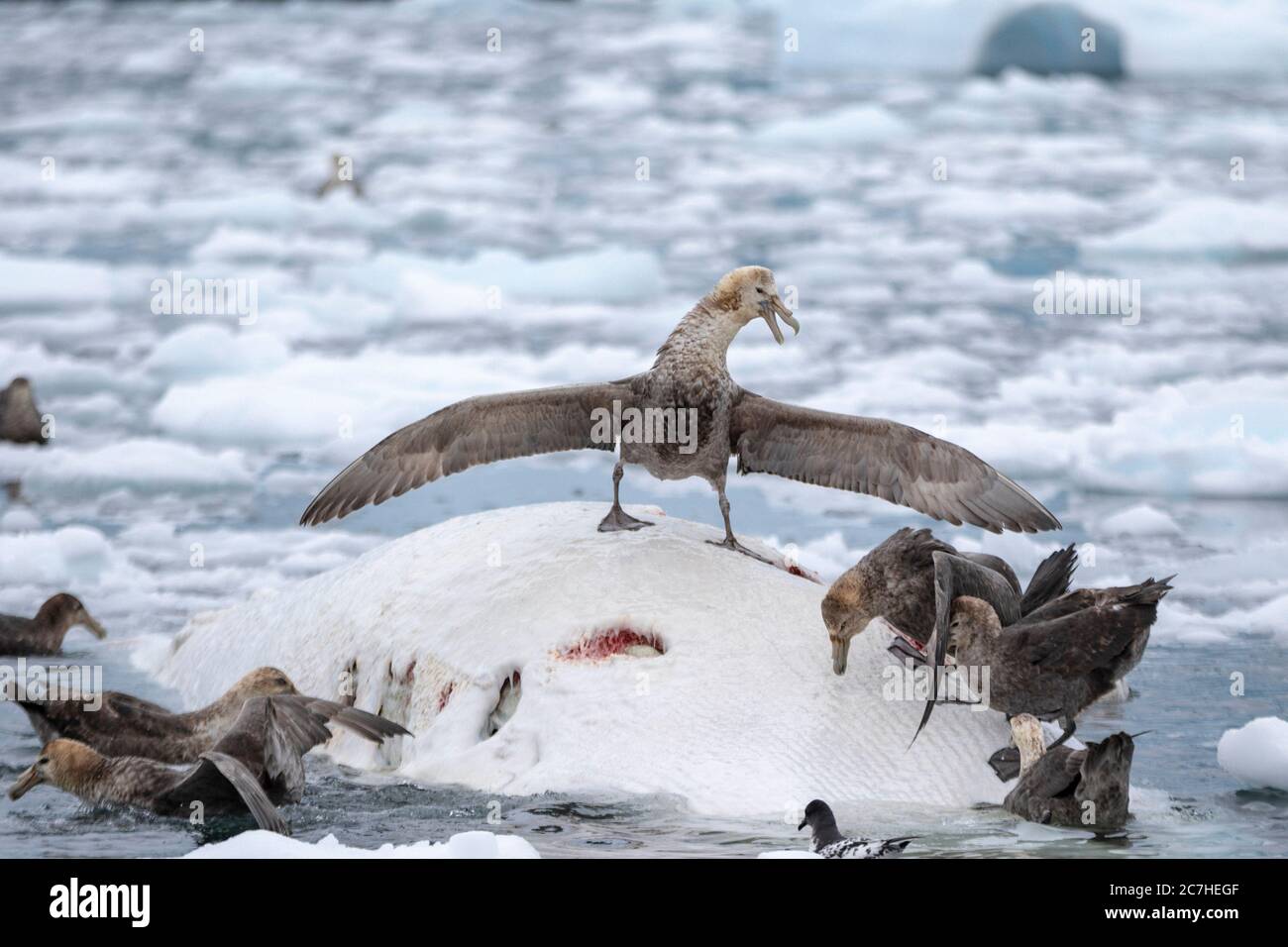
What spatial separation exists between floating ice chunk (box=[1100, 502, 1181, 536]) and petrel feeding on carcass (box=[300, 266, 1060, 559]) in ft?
12.5

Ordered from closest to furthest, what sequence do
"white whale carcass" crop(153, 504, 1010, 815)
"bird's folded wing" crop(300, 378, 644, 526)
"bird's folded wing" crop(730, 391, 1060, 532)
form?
1. "white whale carcass" crop(153, 504, 1010, 815)
2. "bird's folded wing" crop(730, 391, 1060, 532)
3. "bird's folded wing" crop(300, 378, 644, 526)

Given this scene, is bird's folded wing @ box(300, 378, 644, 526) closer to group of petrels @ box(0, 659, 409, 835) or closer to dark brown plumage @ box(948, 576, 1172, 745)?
group of petrels @ box(0, 659, 409, 835)

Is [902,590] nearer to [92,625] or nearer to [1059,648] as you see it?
[1059,648]

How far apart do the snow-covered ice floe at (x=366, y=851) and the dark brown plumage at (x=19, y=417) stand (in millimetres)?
9652

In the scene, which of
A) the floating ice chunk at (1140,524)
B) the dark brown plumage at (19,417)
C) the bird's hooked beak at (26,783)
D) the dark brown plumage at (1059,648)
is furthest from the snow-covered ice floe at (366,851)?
the dark brown plumage at (19,417)

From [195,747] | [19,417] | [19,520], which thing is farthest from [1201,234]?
[195,747]

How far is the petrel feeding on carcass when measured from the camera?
334 inches

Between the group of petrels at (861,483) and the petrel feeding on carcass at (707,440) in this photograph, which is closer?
the group of petrels at (861,483)

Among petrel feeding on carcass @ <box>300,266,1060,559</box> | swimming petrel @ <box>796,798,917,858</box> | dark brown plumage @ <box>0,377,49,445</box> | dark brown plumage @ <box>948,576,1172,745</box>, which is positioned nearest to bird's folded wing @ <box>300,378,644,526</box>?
petrel feeding on carcass @ <box>300,266,1060,559</box>

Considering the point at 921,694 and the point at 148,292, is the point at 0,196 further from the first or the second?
the point at 921,694

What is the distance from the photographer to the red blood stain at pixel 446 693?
7.79 meters

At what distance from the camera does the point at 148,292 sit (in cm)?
1989

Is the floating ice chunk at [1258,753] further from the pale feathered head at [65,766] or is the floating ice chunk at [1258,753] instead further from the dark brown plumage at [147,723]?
the pale feathered head at [65,766]

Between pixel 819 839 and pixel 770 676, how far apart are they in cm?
118
